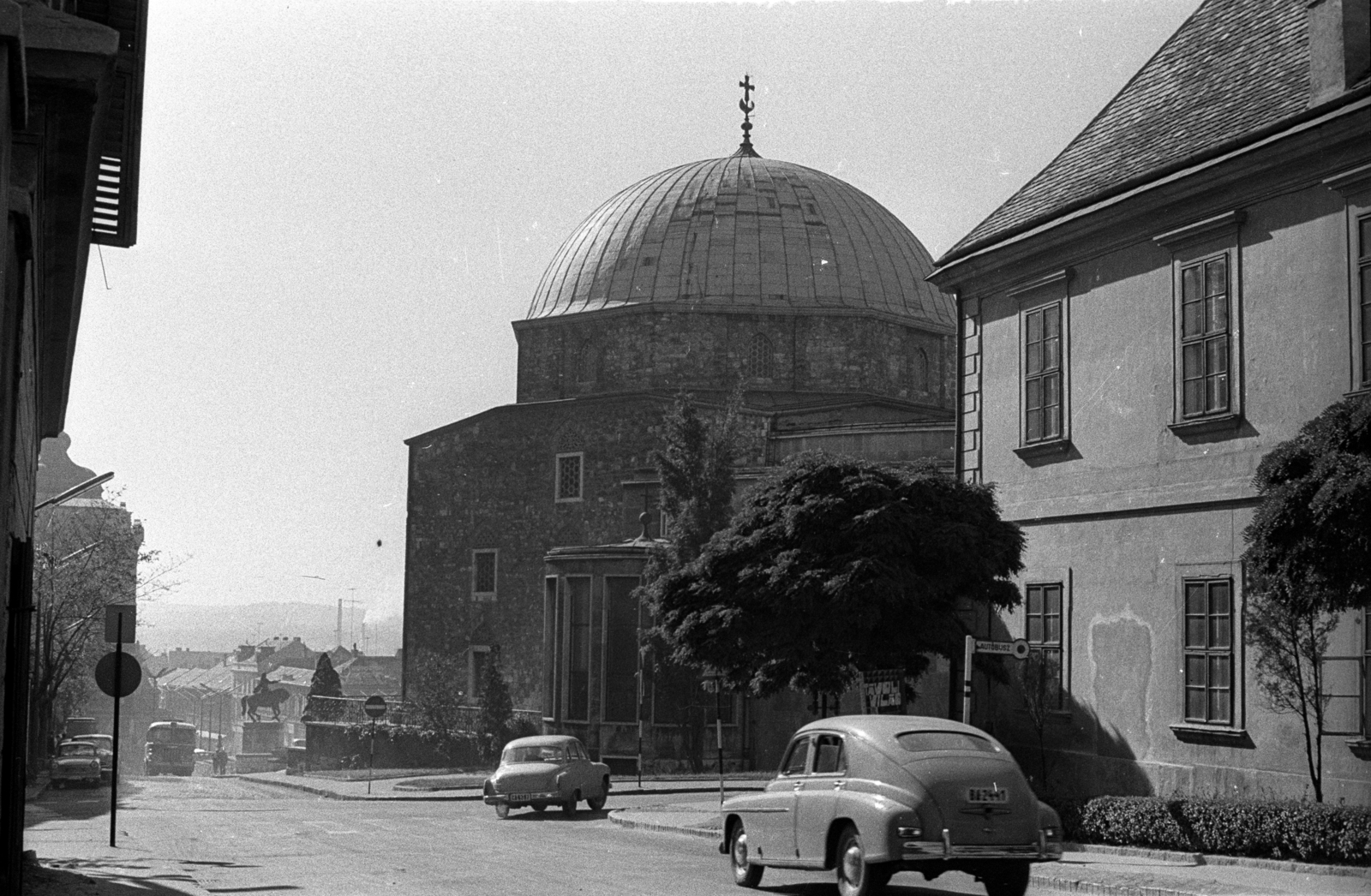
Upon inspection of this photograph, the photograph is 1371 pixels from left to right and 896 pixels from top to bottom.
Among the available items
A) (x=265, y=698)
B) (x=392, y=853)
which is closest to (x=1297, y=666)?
(x=392, y=853)

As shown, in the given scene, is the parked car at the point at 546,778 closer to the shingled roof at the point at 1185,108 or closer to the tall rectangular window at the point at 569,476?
the shingled roof at the point at 1185,108

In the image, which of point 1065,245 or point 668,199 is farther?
point 668,199

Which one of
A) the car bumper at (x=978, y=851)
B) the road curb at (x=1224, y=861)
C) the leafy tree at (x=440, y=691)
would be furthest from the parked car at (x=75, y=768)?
the car bumper at (x=978, y=851)

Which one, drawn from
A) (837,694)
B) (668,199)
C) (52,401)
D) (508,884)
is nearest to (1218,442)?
(837,694)

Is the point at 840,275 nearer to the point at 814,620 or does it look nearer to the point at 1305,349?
the point at 814,620

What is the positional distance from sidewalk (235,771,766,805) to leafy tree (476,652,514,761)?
288 inches

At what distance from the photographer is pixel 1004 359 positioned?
24.4 m

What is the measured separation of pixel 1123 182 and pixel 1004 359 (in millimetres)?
3852

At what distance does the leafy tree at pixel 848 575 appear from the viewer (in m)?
22.4

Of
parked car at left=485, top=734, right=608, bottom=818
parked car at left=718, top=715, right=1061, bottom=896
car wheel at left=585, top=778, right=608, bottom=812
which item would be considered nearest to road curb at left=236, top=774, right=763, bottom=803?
car wheel at left=585, top=778, right=608, bottom=812

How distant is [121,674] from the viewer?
20828 millimetres

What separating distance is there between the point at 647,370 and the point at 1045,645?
113 ft

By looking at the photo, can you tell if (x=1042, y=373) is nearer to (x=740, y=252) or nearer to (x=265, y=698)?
(x=740, y=252)

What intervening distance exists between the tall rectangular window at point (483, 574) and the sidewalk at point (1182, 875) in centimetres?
Result: 4042
